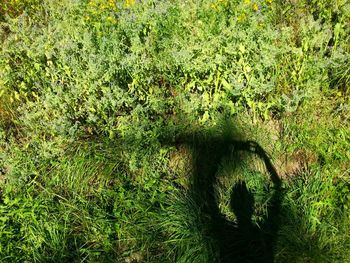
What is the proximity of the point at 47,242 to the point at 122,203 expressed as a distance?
0.64 metres

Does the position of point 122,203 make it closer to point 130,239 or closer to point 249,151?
point 130,239

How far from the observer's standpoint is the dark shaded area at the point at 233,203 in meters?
2.67

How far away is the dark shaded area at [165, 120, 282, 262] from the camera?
105 inches

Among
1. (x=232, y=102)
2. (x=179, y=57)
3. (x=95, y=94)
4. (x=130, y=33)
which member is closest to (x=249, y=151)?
(x=232, y=102)

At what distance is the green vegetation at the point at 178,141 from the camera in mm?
2748

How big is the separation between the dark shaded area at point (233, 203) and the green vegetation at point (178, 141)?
1 cm

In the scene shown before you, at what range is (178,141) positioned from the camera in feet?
11.3

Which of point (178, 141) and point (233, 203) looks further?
point (178, 141)

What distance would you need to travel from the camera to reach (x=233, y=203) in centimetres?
299

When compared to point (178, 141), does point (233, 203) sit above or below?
below

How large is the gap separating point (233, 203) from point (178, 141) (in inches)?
31.7

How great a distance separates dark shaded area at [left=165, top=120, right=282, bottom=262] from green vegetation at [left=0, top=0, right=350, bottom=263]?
0.01 m

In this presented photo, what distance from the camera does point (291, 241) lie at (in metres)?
2.59

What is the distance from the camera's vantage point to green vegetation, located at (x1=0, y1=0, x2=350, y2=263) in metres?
2.75
